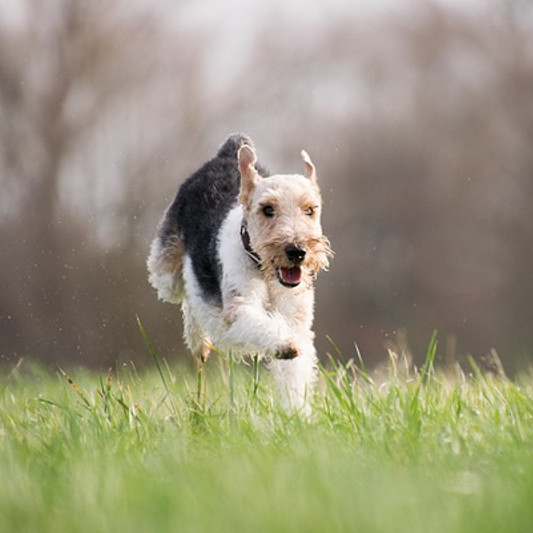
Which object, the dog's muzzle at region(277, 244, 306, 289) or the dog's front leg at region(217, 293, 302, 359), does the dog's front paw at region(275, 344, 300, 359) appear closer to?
the dog's front leg at region(217, 293, 302, 359)

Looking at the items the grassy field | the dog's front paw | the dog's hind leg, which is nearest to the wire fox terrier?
the dog's front paw

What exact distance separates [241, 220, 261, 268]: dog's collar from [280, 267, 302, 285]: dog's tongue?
19 cm

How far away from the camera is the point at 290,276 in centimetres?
434

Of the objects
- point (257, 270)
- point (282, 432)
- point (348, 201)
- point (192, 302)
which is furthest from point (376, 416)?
point (348, 201)

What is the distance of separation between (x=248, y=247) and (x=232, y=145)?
1.16m

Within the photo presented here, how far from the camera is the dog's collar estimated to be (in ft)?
14.9

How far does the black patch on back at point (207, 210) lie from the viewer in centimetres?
507

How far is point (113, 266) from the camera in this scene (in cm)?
1133

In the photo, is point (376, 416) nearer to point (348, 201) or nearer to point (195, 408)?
point (195, 408)

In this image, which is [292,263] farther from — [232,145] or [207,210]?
[232,145]

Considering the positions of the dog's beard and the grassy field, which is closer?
the grassy field

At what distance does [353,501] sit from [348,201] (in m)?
12.7

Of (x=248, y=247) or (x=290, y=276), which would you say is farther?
(x=248, y=247)

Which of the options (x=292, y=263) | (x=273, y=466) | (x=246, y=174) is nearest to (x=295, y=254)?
(x=292, y=263)
